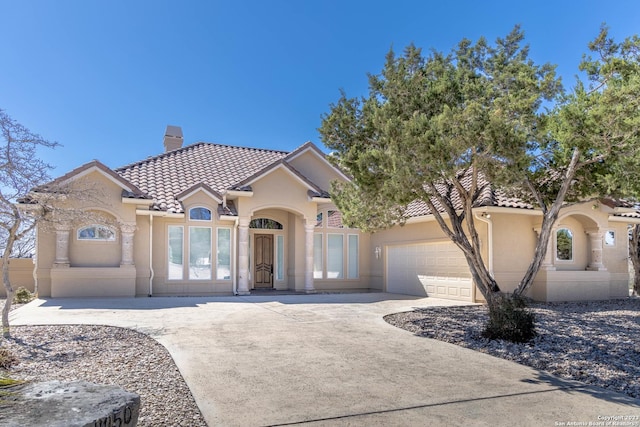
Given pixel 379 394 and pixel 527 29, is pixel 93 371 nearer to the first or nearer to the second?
pixel 379 394

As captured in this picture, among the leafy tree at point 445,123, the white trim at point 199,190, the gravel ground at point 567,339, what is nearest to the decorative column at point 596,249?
the gravel ground at point 567,339

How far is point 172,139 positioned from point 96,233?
9806 mm

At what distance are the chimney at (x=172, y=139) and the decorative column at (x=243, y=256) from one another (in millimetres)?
8988

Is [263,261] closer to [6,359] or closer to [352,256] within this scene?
[352,256]

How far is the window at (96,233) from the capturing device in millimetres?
16250

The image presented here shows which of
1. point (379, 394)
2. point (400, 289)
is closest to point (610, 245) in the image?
point (400, 289)

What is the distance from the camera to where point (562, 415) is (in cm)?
Answer: 516

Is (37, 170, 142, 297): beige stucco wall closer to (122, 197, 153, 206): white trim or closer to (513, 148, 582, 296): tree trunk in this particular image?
(122, 197, 153, 206): white trim

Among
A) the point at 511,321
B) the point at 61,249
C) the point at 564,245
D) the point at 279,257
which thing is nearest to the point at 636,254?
the point at 564,245

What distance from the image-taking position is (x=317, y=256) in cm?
2056

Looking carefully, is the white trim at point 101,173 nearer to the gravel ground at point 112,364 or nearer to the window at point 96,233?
the window at point 96,233

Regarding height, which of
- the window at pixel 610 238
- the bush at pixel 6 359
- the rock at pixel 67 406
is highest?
the window at pixel 610 238

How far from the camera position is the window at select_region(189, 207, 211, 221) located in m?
18.0

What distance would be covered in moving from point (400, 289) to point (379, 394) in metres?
14.2
